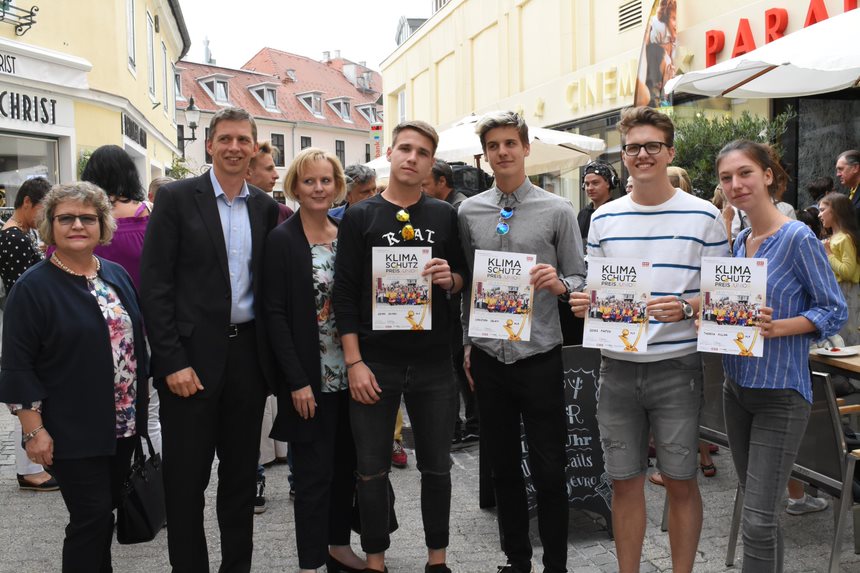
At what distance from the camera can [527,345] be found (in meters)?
3.29

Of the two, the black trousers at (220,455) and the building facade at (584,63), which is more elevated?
the building facade at (584,63)

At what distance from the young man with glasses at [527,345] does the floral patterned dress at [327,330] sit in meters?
0.62

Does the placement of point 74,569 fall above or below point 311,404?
below

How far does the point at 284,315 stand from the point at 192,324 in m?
0.40

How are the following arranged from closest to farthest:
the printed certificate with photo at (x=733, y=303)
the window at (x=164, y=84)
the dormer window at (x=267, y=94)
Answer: the printed certificate with photo at (x=733, y=303) → the window at (x=164, y=84) → the dormer window at (x=267, y=94)

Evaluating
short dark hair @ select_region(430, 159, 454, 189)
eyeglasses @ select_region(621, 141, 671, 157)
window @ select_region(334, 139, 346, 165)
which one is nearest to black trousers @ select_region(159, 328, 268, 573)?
eyeglasses @ select_region(621, 141, 671, 157)

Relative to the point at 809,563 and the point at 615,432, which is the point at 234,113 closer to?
the point at 615,432

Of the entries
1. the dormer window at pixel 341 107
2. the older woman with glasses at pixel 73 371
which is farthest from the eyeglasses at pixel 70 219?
the dormer window at pixel 341 107

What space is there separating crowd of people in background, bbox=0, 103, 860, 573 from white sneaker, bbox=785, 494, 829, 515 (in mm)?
1561

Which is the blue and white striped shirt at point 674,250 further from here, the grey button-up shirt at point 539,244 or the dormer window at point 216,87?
the dormer window at point 216,87

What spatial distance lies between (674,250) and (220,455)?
218cm

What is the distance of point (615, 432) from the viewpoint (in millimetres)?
3197

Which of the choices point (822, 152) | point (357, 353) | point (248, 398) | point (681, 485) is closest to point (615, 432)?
point (681, 485)

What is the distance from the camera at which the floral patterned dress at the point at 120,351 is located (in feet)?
10.6
